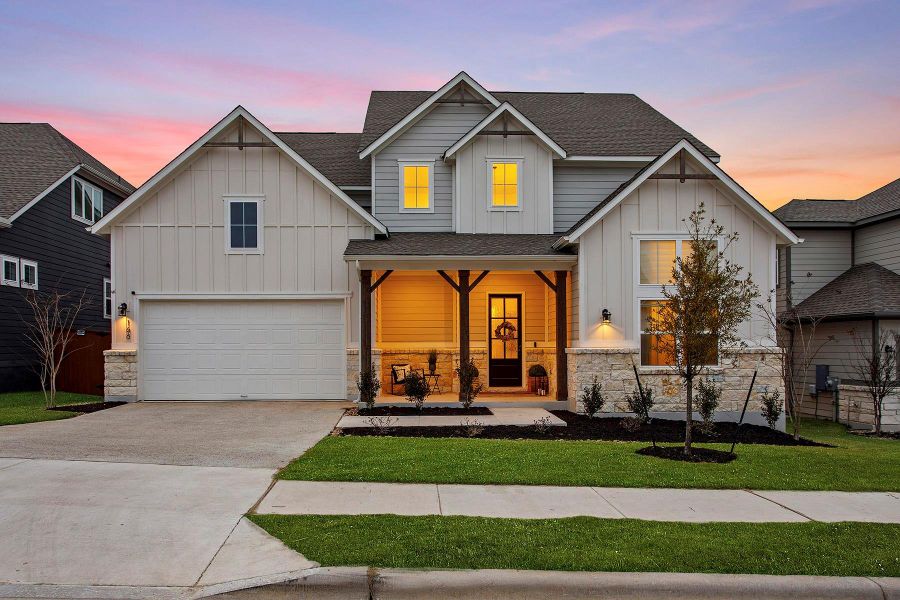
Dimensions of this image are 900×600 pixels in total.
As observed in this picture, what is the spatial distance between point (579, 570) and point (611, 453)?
4981 mm

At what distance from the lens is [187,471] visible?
8.31 metres

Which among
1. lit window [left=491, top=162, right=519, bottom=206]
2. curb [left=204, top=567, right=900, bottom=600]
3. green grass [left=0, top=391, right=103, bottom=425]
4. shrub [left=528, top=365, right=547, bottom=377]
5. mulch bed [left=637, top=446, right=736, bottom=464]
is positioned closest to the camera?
curb [left=204, top=567, right=900, bottom=600]

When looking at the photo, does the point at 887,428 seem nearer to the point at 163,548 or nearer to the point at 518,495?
the point at 518,495

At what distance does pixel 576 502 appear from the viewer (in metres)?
7.14

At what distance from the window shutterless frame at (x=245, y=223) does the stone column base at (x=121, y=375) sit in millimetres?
3435

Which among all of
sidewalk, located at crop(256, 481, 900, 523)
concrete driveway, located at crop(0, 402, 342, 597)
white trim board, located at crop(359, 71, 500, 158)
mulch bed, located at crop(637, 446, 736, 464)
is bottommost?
mulch bed, located at crop(637, 446, 736, 464)

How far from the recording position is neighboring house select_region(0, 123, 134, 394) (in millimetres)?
19000

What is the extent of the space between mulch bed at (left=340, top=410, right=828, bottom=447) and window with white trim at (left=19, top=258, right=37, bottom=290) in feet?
43.3

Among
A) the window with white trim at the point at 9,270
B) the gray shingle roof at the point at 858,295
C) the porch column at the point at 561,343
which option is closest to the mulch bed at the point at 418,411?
the porch column at the point at 561,343

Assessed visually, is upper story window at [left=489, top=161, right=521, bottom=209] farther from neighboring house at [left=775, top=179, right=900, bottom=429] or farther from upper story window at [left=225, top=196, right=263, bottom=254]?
neighboring house at [left=775, top=179, right=900, bottom=429]

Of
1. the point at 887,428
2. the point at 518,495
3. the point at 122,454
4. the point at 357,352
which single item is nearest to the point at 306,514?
the point at 518,495

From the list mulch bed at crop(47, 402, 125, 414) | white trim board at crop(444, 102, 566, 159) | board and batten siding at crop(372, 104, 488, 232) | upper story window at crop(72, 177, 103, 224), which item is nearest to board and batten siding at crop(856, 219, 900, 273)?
white trim board at crop(444, 102, 566, 159)

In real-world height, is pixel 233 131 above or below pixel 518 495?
above

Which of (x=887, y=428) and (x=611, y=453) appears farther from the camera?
(x=887, y=428)
